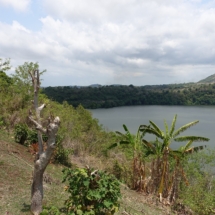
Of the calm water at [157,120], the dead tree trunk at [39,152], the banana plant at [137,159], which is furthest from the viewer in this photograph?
the calm water at [157,120]

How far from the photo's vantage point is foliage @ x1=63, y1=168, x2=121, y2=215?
535cm

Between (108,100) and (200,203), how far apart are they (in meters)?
94.3

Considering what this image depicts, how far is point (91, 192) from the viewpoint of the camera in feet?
17.4

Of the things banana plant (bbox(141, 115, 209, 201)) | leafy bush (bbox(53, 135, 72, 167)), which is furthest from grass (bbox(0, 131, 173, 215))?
banana plant (bbox(141, 115, 209, 201))

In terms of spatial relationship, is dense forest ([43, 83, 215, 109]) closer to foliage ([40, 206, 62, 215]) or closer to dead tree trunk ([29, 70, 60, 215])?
foliage ([40, 206, 62, 215])

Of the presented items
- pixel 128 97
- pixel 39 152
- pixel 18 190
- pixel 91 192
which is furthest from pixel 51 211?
pixel 128 97

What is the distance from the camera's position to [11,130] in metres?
17.5

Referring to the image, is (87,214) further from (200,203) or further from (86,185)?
(200,203)

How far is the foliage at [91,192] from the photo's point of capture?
211 inches

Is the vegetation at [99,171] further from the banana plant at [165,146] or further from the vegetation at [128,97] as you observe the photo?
the vegetation at [128,97]

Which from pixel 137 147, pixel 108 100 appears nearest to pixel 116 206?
pixel 137 147

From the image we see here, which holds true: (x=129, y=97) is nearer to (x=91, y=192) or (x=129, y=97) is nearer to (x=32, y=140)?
(x=32, y=140)

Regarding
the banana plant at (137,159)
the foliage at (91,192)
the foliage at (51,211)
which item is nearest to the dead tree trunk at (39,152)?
the foliage at (51,211)

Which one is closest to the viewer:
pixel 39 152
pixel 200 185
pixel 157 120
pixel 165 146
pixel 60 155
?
pixel 39 152
